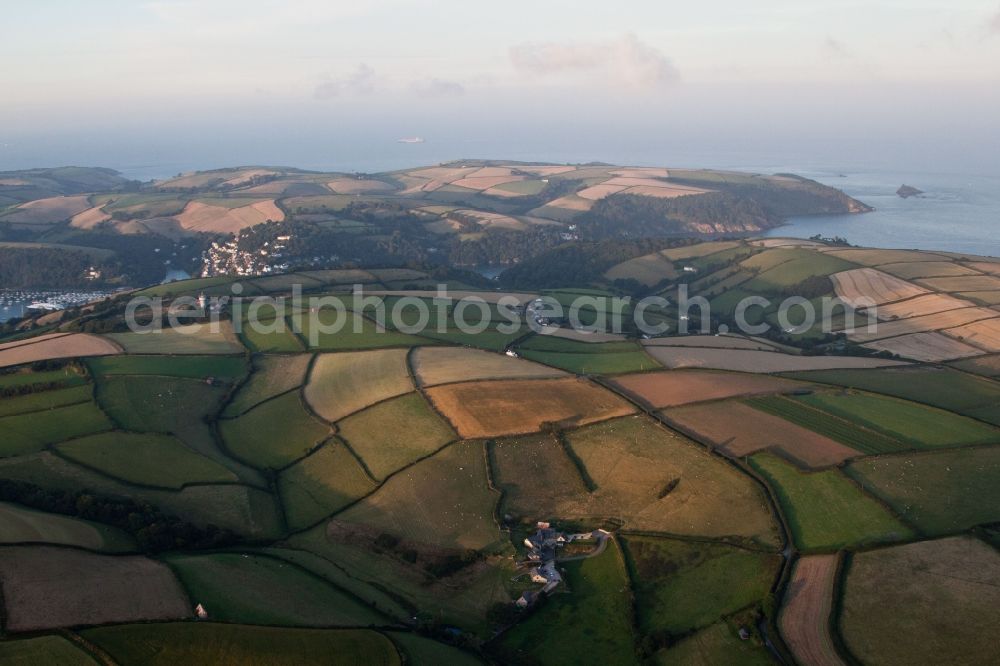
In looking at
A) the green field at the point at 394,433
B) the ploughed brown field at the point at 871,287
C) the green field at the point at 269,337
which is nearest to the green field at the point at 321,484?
the green field at the point at 394,433

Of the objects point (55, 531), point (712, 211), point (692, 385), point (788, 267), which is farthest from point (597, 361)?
point (712, 211)

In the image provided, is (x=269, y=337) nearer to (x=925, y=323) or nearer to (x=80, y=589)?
(x=80, y=589)

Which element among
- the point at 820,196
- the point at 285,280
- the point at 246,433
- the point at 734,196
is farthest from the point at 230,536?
the point at 820,196

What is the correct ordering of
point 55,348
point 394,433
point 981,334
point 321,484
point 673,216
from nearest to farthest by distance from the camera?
point 321,484, point 394,433, point 55,348, point 981,334, point 673,216

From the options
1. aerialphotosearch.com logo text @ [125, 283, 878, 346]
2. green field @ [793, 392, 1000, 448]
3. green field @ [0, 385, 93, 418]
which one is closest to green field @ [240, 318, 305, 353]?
aerialphotosearch.com logo text @ [125, 283, 878, 346]

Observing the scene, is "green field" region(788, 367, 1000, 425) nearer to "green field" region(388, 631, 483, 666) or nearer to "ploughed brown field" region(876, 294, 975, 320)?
"ploughed brown field" region(876, 294, 975, 320)

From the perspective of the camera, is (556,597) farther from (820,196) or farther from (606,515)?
(820,196)

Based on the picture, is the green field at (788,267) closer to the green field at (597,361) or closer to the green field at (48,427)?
the green field at (597,361)
